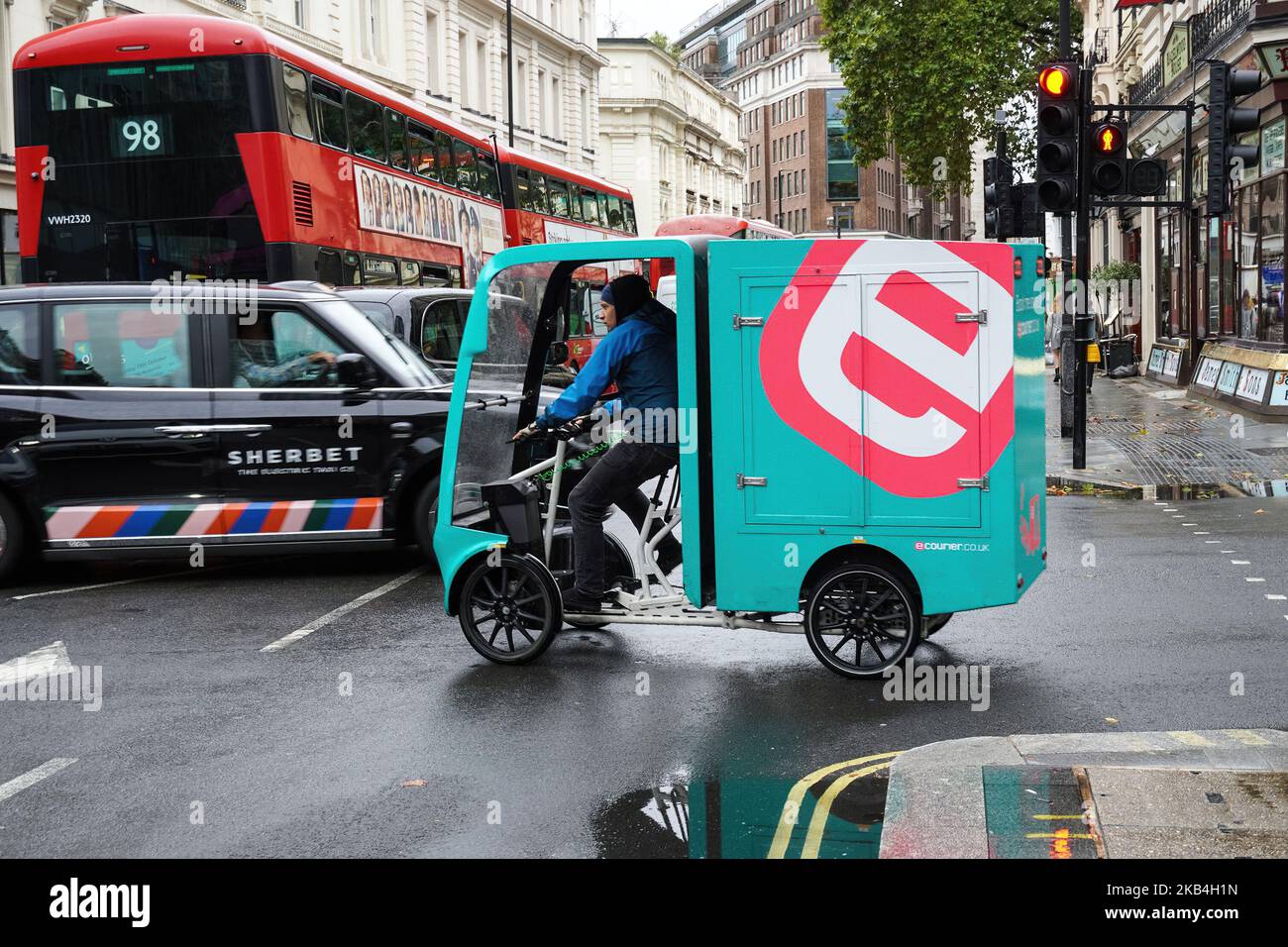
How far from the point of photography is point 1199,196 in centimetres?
2306

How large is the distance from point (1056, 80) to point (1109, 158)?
3.36 ft

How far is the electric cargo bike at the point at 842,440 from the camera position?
21.4 ft

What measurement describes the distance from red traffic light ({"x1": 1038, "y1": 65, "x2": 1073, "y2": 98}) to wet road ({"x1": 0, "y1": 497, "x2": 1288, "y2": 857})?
563 cm

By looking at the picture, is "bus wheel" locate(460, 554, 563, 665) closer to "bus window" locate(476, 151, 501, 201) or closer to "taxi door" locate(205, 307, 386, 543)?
"taxi door" locate(205, 307, 386, 543)

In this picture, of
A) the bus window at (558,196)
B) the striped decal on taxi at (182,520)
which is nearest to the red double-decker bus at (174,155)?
the striped decal on taxi at (182,520)

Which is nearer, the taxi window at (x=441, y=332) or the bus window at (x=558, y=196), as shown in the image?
the taxi window at (x=441, y=332)

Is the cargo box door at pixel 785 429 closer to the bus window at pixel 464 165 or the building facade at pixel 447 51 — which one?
the bus window at pixel 464 165

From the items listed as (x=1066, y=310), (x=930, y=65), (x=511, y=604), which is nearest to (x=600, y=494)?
(x=511, y=604)

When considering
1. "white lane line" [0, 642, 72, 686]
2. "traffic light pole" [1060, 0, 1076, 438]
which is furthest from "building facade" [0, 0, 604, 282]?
"white lane line" [0, 642, 72, 686]

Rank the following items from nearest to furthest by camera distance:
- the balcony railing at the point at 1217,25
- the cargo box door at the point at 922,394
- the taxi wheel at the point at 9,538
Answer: the cargo box door at the point at 922,394 < the taxi wheel at the point at 9,538 < the balcony railing at the point at 1217,25

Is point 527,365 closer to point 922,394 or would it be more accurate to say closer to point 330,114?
point 922,394

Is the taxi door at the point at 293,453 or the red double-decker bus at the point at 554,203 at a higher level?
the red double-decker bus at the point at 554,203

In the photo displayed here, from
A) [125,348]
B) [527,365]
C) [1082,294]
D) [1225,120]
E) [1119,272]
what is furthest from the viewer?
[1119,272]

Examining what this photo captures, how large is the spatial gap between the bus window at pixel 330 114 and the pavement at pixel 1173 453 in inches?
332
